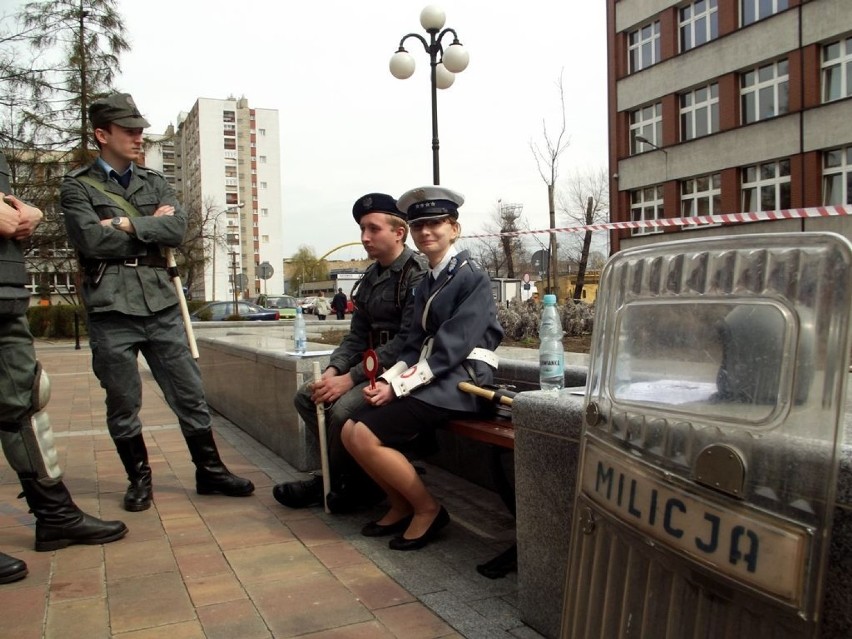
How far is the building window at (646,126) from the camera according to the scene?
33.2m

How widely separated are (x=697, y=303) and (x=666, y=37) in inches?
1347

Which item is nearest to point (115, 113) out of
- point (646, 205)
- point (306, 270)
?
point (646, 205)

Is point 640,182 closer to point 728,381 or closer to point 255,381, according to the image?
point 255,381

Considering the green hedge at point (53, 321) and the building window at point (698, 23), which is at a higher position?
the building window at point (698, 23)

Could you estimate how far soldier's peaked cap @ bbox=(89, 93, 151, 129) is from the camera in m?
4.06

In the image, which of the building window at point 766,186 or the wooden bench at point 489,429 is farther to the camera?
the building window at point 766,186

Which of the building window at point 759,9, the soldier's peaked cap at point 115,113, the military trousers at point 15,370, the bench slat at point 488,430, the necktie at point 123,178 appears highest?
the building window at point 759,9

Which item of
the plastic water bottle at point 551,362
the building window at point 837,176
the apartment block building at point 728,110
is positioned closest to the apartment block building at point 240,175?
the apartment block building at point 728,110

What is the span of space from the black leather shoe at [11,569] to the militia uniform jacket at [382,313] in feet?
5.54

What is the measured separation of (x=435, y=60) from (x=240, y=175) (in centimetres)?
9126

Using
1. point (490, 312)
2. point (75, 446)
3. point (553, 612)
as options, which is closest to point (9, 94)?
point (75, 446)

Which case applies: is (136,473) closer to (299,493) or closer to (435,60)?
(299,493)

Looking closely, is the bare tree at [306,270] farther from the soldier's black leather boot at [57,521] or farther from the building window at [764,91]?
the soldier's black leather boot at [57,521]

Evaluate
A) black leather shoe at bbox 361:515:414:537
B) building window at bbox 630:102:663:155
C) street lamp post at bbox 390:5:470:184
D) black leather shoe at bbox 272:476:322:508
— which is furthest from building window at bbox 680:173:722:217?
black leather shoe at bbox 361:515:414:537
